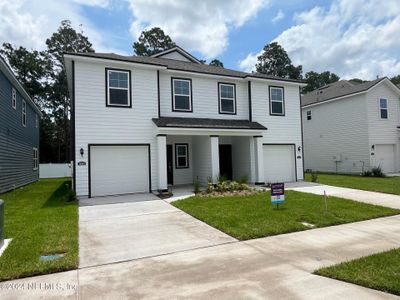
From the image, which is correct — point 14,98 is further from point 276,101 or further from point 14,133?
point 276,101

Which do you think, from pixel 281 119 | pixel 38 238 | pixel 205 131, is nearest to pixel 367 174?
pixel 281 119

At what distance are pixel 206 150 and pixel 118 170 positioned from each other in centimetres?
428

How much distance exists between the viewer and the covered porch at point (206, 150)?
12969mm

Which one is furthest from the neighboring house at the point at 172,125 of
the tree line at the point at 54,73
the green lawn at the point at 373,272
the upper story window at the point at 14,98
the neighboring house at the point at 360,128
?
the tree line at the point at 54,73

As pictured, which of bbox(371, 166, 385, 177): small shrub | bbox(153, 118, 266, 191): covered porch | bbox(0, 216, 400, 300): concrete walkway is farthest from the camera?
bbox(371, 166, 385, 177): small shrub

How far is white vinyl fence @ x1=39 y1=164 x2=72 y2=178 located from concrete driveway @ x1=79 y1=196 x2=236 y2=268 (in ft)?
73.9

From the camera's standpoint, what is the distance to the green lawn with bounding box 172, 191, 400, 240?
683 centimetres

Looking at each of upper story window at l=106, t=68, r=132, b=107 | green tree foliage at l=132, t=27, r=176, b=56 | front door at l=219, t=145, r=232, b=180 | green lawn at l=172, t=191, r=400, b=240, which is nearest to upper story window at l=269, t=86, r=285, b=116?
front door at l=219, t=145, r=232, b=180

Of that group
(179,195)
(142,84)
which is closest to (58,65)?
(142,84)

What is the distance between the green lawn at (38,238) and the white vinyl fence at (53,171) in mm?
20738

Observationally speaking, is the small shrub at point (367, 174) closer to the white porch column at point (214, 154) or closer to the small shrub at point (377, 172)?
the small shrub at point (377, 172)

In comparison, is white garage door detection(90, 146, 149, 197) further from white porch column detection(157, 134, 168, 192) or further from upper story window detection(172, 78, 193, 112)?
upper story window detection(172, 78, 193, 112)

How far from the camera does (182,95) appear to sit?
47.7ft

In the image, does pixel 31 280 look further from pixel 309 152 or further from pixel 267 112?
pixel 309 152
